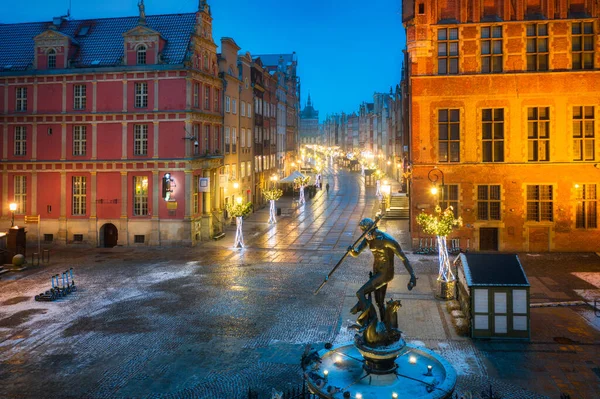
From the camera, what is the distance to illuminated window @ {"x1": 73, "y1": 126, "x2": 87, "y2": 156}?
126 ft

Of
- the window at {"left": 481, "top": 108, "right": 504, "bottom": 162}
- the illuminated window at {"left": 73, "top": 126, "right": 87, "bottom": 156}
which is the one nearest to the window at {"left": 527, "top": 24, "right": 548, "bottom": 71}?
the window at {"left": 481, "top": 108, "right": 504, "bottom": 162}

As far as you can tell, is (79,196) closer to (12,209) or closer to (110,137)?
(12,209)

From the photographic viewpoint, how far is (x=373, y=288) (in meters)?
13.6

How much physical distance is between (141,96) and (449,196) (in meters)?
23.0

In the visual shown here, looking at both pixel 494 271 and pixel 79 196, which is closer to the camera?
pixel 494 271

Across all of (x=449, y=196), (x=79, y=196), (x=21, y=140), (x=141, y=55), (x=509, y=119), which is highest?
(x=141, y=55)

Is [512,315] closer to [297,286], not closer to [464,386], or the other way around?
[464,386]

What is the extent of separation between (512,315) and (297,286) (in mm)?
10688

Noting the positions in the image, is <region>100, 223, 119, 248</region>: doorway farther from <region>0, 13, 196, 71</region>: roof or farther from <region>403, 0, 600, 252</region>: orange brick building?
<region>403, 0, 600, 252</region>: orange brick building

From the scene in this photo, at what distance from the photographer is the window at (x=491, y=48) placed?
1328 inches

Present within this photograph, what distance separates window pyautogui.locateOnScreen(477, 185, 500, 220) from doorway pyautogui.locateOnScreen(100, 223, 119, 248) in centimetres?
2591

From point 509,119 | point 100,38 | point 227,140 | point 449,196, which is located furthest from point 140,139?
point 509,119

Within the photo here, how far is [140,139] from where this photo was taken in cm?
3788

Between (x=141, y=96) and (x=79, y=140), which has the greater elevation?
(x=141, y=96)
